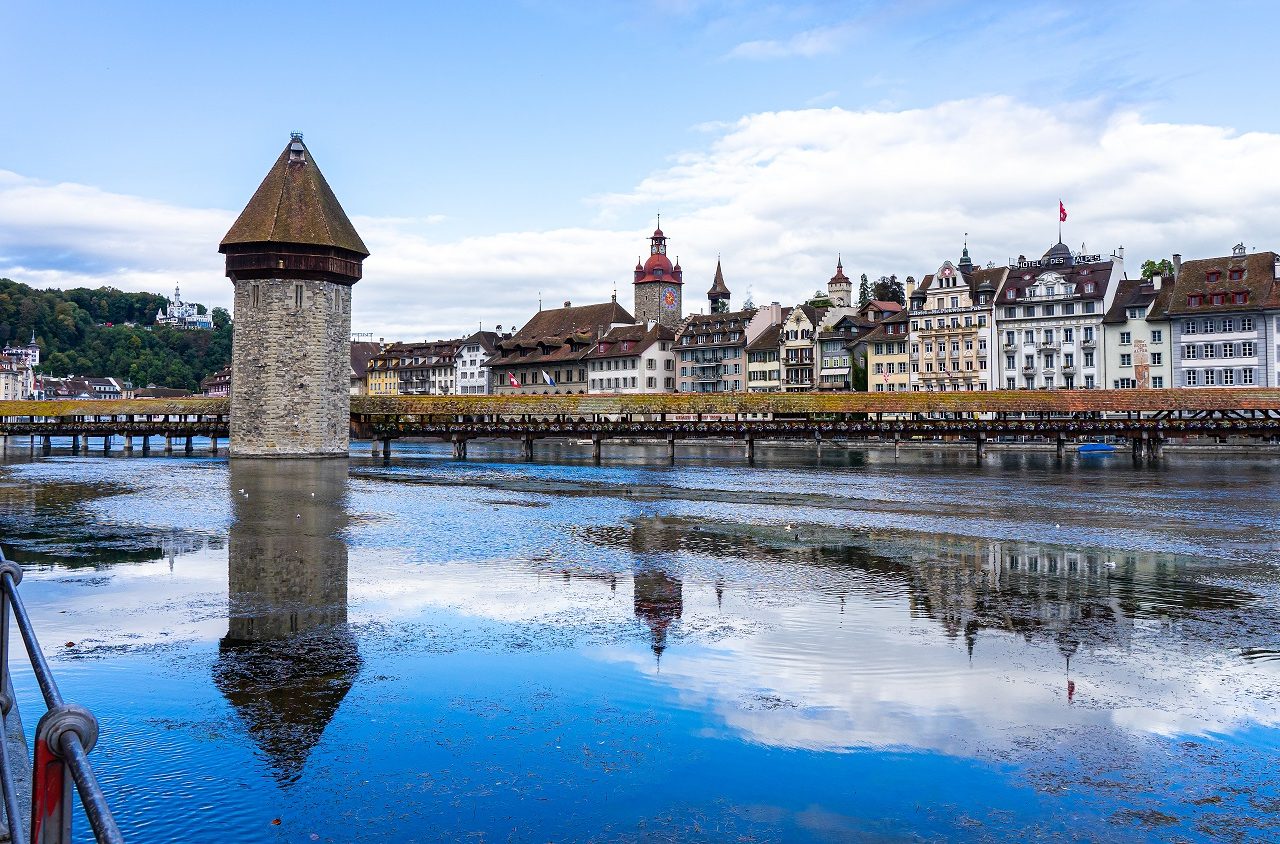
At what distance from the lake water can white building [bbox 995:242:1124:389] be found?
5273 centimetres

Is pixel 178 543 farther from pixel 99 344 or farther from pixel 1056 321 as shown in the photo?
pixel 99 344

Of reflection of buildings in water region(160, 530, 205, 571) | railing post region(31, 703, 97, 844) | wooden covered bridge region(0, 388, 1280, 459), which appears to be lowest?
reflection of buildings in water region(160, 530, 205, 571)

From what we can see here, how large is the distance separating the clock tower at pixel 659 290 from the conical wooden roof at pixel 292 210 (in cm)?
5346

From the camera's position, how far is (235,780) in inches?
309

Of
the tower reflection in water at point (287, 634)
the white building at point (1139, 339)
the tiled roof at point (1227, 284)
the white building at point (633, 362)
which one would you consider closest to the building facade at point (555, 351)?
the white building at point (633, 362)

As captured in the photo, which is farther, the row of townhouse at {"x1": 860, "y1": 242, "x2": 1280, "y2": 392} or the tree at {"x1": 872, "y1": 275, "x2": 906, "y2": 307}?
the tree at {"x1": 872, "y1": 275, "x2": 906, "y2": 307}

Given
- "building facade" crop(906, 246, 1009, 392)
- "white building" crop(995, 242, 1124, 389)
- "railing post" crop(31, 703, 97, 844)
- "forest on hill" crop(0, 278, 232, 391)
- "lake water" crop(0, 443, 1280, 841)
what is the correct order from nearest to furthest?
"railing post" crop(31, 703, 97, 844)
"lake water" crop(0, 443, 1280, 841)
"white building" crop(995, 242, 1124, 389)
"building facade" crop(906, 246, 1009, 392)
"forest on hill" crop(0, 278, 232, 391)

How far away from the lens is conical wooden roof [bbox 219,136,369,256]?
55188 mm

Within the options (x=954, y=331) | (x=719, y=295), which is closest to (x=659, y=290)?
(x=719, y=295)

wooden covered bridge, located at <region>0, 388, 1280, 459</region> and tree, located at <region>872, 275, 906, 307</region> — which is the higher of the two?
tree, located at <region>872, 275, 906, 307</region>

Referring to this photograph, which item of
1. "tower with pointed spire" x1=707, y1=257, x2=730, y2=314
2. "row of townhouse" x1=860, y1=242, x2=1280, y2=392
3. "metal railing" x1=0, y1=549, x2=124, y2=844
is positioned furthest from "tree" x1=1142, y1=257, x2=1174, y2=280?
"metal railing" x1=0, y1=549, x2=124, y2=844

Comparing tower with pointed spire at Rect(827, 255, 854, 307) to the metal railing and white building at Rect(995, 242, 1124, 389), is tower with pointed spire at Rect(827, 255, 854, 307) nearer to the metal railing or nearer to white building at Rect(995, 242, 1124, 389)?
white building at Rect(995, 242, 1124, 389)

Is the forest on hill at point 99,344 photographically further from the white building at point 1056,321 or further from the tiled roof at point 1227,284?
the tiled roof at point 1227,284

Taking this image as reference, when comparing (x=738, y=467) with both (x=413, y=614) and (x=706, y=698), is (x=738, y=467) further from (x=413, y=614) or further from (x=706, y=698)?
(x=706, y=698)
